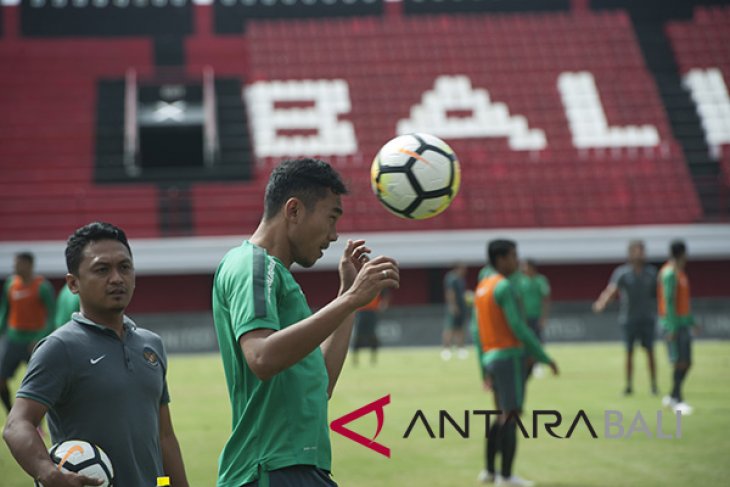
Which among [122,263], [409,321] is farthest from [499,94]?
[122,263]

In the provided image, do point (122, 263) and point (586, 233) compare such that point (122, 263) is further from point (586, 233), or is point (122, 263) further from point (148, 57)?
point (148, 57)

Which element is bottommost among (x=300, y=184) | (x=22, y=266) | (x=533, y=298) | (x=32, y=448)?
(x=32, y=448)

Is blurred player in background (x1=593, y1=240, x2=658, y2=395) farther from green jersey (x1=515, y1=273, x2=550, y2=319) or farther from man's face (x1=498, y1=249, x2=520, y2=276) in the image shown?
man's face (x1=498, y1=249, x2=520, y2=276)

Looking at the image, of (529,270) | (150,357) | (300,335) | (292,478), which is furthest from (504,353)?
(529,270)

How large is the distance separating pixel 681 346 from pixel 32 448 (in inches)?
469

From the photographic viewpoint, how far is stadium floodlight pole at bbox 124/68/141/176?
32281 mm

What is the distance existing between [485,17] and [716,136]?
9.83 meters

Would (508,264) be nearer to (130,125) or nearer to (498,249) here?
(498,249)

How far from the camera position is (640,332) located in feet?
55.1

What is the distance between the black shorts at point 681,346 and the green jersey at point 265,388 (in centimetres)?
1128

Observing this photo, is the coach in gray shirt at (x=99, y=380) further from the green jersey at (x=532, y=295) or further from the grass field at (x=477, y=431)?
the green jersey at (x=532, y=295)

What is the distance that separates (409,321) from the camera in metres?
27.3

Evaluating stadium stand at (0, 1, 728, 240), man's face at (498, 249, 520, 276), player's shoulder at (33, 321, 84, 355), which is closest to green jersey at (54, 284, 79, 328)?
man's face at (498, 249, 520, 276)

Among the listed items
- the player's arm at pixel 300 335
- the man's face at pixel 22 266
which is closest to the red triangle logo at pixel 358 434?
the man's face at pixel 22 266
